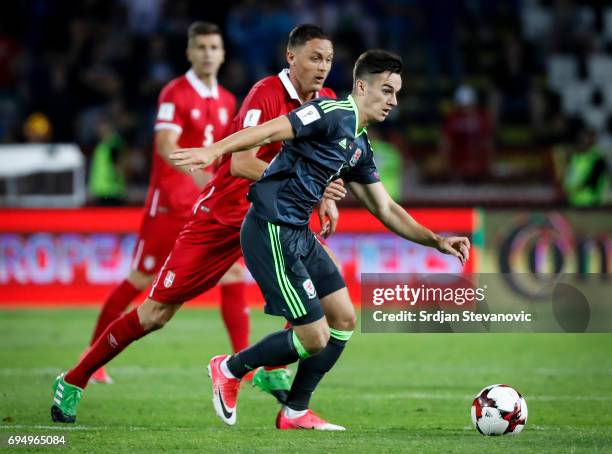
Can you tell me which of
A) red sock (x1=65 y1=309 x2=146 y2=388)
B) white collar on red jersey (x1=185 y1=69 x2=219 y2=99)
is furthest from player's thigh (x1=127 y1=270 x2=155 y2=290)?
red sock (x1=65 y1=309 x2=146 y2=388)

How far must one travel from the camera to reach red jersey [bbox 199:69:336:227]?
720 centimetres

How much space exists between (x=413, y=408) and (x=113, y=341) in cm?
199

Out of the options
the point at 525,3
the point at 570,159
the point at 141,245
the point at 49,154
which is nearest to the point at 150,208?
the point at 141,245

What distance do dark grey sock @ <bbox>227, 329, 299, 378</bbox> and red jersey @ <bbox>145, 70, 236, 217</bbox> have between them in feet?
8.03

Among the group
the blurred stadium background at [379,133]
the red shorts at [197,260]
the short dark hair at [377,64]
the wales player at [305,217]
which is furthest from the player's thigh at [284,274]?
the blurred stadium background at [379,133]

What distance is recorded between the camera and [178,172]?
910 centimetres

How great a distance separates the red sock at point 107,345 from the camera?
7145 mm

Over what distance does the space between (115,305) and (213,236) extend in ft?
6.08

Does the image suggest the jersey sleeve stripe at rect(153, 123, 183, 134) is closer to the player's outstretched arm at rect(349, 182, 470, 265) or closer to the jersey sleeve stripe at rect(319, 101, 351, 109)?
the player's outstretched arm at rect(349, 182, 470, 265)

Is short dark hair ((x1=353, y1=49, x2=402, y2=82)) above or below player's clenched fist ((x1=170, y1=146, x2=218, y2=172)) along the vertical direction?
above

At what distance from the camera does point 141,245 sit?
355 inches

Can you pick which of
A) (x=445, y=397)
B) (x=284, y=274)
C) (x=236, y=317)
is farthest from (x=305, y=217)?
(x=445, y=397)

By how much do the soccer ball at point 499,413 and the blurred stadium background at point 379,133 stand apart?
395 centimetres

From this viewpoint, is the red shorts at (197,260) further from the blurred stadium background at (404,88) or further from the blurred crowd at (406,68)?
the blurred crowd at (406,68)
